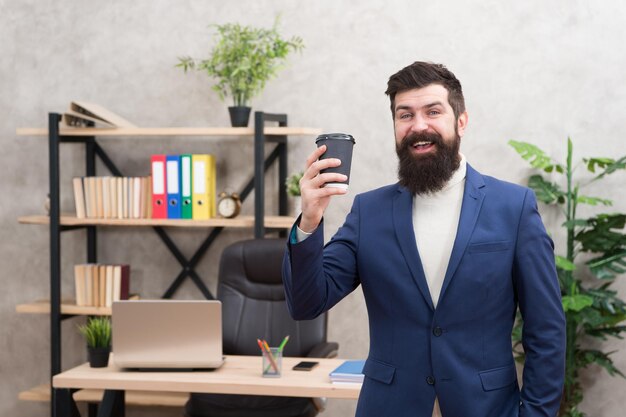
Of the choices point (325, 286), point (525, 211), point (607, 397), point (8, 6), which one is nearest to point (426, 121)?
point (525, 211)

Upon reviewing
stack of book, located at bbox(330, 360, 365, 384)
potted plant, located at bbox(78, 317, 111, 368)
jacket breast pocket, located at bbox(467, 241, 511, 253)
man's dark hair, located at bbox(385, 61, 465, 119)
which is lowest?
stack of book, located at bbox(330, 360, 365, 384)

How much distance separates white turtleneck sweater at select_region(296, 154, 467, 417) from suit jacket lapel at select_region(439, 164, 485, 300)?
3 centimetres

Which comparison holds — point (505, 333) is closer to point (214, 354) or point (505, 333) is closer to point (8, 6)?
point (214, 354)

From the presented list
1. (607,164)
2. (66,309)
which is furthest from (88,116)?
(607,164)

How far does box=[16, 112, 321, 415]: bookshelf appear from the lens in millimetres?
3891

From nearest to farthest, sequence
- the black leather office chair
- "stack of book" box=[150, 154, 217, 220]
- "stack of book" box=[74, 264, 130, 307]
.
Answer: the black leather office chair → "stack of book" box=[150, 154, 217, 220] → "stack of book" box=[74, 264, 130, 307]

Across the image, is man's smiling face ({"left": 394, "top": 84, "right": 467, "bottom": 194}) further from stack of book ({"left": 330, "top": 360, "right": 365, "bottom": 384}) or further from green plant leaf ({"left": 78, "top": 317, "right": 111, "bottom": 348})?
green plant leaf ({"left": 78, "top": 317, "right": 111, "bottom": 348})

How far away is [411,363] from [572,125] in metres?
2.55

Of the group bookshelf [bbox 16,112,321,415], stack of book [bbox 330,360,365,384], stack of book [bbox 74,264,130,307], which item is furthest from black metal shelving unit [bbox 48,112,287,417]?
stack of book [bbox 330,360,365,384]

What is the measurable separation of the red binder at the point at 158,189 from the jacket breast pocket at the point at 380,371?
7.84 feet

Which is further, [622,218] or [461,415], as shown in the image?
[622,218]

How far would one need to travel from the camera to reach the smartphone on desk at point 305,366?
9.30 ft

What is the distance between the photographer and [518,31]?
3.93 metres

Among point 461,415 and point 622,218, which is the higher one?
point 622,218
